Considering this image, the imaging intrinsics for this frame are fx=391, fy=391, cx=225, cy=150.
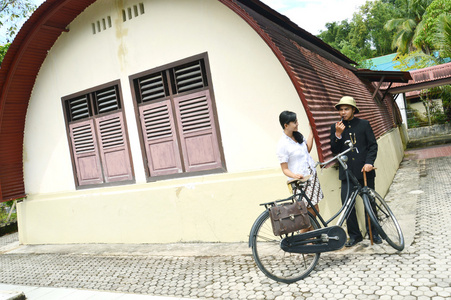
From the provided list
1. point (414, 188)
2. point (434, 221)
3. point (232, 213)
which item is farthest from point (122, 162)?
point (414, 188)

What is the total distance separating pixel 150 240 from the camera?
740 centimetres

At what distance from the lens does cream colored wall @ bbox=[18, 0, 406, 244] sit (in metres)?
6.13

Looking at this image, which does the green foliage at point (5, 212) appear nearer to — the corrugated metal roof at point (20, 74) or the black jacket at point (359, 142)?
the corrugated metal roof at point (20, 74)

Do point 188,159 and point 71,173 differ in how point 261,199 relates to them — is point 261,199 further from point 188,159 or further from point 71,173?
point 71,173

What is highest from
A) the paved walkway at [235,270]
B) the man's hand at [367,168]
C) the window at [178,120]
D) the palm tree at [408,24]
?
the palm tree at [408,24]

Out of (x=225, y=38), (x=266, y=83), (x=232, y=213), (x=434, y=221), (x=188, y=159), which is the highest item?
(x=225, y=38)

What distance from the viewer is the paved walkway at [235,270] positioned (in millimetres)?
3873

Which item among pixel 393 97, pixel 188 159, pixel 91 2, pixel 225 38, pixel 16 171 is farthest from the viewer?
pixel 393 97

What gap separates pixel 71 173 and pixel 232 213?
433 cm

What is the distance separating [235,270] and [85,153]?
498cm

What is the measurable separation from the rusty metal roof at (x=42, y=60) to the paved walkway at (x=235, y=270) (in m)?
1.67

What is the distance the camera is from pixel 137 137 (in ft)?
24.8

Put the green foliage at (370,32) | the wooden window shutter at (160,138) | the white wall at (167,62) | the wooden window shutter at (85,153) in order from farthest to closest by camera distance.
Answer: the green foliage at (370,32)
the wooden window shutter at (85,153)
the wooden window shutter at (160,138)
the white wall at (167,62)

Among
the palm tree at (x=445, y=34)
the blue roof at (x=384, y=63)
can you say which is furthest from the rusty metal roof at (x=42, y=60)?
the blue roof at (x=384, y=63)
